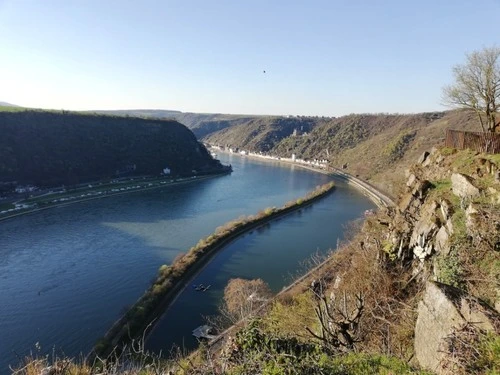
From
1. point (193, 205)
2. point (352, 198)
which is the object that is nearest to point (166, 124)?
point (193, 205)

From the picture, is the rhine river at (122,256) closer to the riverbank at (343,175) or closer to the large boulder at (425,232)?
the riverbank at (343,175)

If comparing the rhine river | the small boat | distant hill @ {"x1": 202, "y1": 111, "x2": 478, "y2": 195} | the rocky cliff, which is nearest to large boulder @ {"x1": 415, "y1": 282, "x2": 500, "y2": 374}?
the rocky cliff

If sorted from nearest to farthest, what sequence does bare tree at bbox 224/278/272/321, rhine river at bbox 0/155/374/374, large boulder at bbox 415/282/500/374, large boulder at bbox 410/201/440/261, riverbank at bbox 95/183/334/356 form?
large boulder at bbox 415/282/500/374
large boulder at bbox 410/201/440/261
riverbank at bbox 95/183/334/356
rhine river at bbox 0/155/374/374
bare tree at bbox 224/278/272/321

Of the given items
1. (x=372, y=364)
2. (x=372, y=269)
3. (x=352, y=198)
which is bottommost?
(x=352, y=198)

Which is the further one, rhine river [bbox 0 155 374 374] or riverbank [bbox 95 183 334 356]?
rhine river [bbox 0 155 374 374]

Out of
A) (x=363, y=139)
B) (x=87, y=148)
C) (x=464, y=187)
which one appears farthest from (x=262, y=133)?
(x=464, y=187)

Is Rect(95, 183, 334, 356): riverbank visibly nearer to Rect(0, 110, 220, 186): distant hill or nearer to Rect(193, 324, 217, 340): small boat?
Rect(193, 324, 217, 340): small boat

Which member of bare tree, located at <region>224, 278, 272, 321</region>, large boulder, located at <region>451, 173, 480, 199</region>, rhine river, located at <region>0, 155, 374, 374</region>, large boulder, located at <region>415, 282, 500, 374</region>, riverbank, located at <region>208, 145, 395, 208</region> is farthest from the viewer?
riverbank, located at <region>208, 145, 395, 208</region>

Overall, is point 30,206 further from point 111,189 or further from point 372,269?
point 372,269
